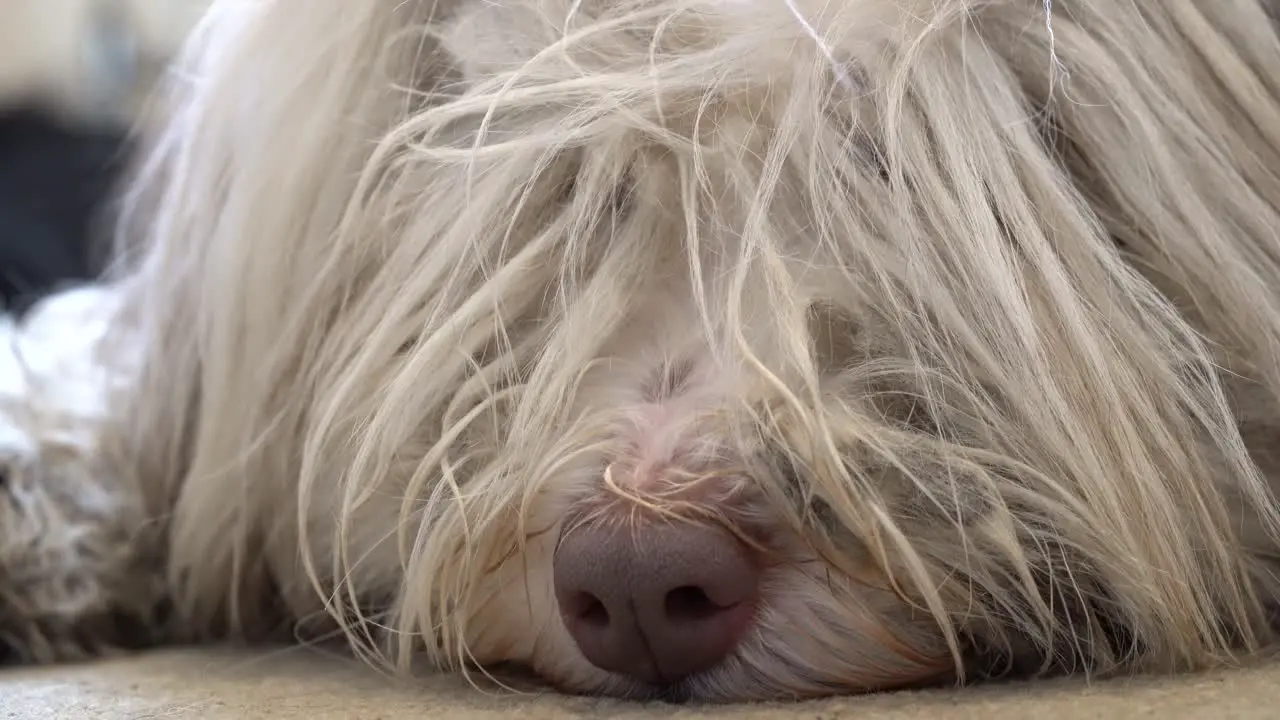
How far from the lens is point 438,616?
2.87ft

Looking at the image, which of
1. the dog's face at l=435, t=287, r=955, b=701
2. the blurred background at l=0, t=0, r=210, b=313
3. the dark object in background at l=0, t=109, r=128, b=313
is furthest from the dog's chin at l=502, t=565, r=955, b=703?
the dark object in background at l=0, t=109, r=128, b=313

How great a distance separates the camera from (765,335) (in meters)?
0.85

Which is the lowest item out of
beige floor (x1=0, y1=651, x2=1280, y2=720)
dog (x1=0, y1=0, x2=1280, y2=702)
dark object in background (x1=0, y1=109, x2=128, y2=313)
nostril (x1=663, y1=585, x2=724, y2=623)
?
beige floor (x1=0, y1=651, x2=1280, y2=720)

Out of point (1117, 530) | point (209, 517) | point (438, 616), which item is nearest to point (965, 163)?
point (1117, 530)

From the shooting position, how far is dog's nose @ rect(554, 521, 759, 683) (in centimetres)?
75

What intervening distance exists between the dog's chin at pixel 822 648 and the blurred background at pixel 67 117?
992mm

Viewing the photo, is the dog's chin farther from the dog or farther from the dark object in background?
the dark object in background

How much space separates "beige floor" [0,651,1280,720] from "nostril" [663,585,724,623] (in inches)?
2.0

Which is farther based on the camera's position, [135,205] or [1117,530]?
[135,205]

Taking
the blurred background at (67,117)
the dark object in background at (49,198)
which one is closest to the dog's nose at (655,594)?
the blurred background at (67,117)

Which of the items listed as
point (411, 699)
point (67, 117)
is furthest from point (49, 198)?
point (411, 699)

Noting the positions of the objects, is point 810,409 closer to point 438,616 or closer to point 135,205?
point 438,616

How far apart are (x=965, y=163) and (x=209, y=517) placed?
0.64 meters

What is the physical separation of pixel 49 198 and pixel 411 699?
6.01 feet
